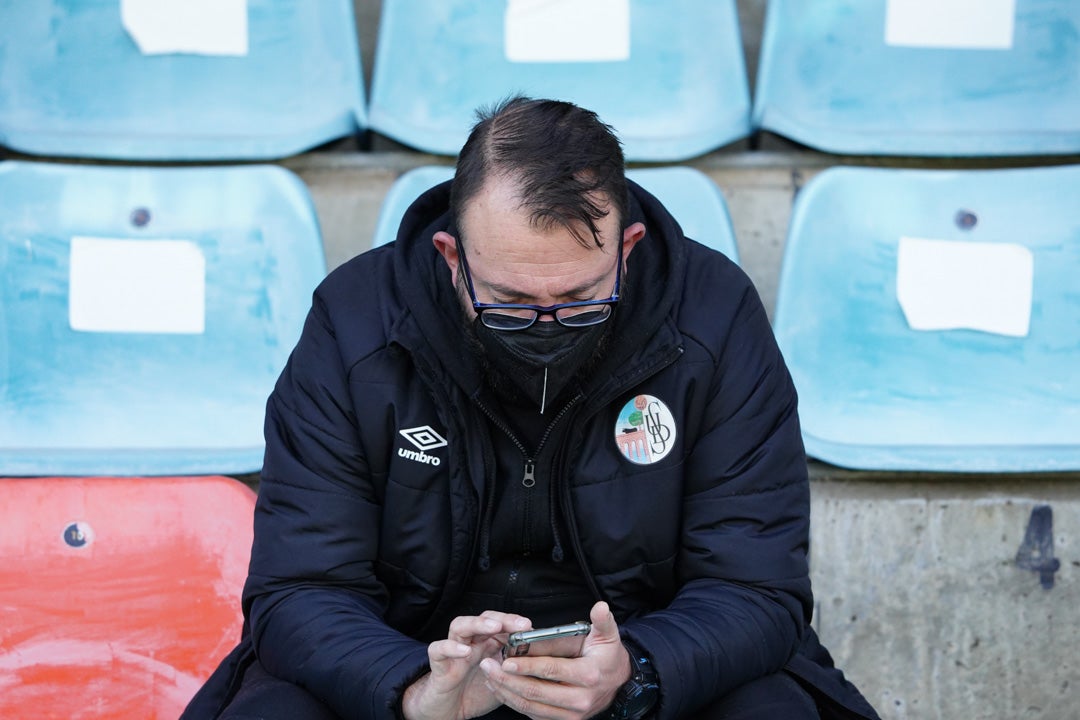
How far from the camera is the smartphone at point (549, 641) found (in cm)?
149

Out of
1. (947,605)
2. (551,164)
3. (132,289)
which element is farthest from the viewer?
(132,289)

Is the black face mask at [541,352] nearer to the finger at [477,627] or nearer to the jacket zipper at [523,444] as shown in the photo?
the jacket zipper at [523,444]

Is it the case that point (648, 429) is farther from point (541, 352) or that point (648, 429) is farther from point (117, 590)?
point (117, 590)

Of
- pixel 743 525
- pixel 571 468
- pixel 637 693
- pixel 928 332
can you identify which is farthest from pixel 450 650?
A: pixel 928 332

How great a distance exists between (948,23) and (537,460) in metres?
1.65

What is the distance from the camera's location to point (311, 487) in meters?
1.70

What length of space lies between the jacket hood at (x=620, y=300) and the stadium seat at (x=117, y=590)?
74cm

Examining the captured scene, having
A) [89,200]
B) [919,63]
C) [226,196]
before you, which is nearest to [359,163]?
[226,196]

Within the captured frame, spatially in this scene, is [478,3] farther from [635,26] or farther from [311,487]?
[311,487]

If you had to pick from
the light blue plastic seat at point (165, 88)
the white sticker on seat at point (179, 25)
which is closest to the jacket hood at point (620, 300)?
the light blue plastic seat at point (165, 88)

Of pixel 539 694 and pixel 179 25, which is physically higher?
pixel 179 25

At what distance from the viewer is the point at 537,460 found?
1.73 m

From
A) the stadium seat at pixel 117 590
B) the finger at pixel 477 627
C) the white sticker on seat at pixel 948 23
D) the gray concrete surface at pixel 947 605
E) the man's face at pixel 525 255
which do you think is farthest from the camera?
the white sticker on seat at pixel 948 23

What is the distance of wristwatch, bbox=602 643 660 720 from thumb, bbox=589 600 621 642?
60mm
